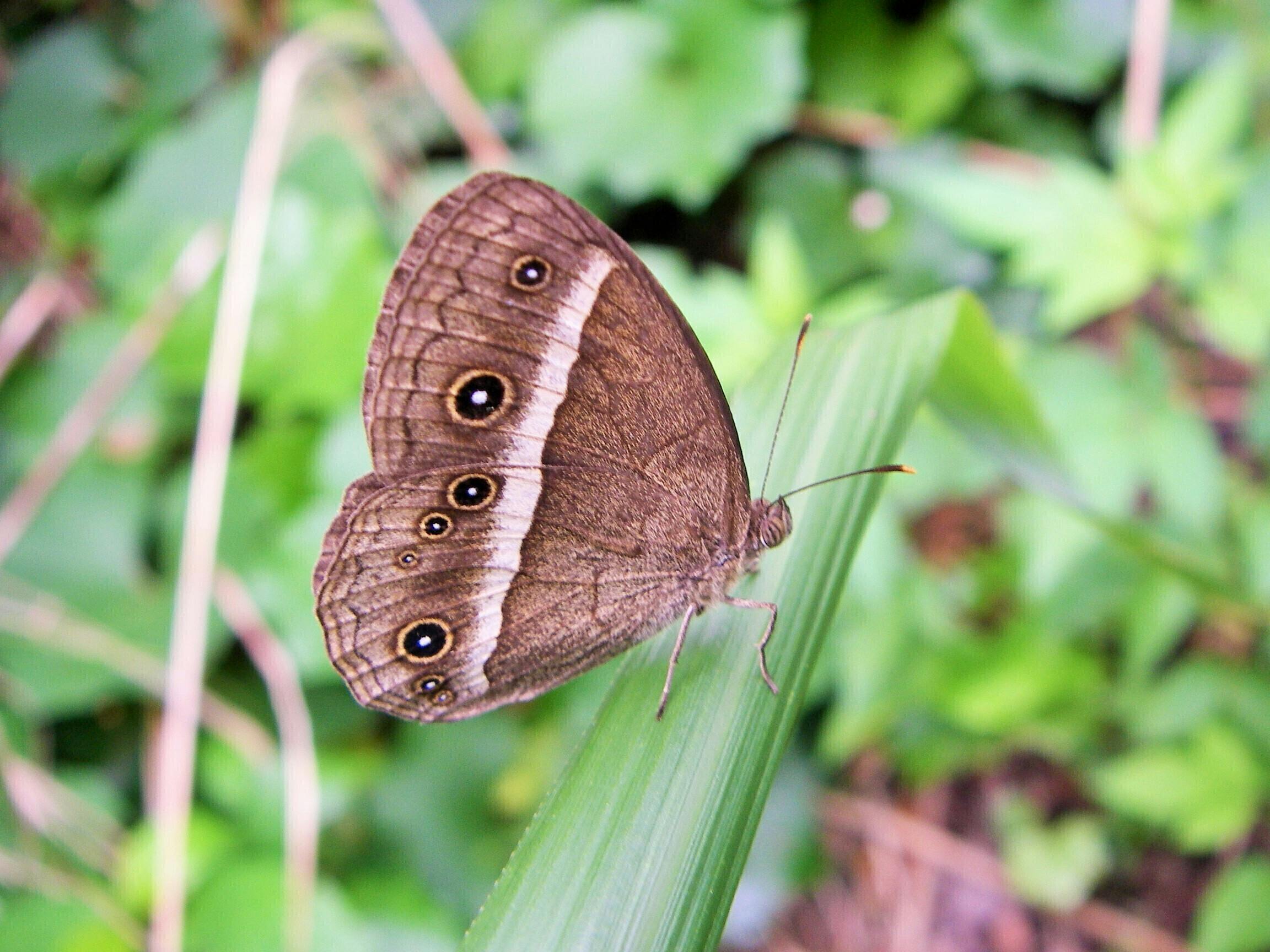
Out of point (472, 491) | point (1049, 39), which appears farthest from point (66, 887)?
point (1049, 39)

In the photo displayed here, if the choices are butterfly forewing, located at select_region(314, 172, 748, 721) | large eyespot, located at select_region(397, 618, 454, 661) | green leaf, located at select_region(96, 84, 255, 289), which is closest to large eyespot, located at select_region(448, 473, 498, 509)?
butterfly forewing, located at select_region(314, 172, 748, 721)

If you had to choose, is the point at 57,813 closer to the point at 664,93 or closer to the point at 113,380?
the point at 113,380

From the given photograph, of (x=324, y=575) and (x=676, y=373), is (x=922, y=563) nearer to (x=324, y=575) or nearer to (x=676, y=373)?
(x=676, y=373)

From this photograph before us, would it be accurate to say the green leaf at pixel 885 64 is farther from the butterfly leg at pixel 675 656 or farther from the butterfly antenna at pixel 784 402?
the butterfly leg at pixel 675 656

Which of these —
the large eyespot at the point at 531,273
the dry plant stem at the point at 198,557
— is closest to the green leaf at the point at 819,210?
the dry plant stem at the point at 198,557

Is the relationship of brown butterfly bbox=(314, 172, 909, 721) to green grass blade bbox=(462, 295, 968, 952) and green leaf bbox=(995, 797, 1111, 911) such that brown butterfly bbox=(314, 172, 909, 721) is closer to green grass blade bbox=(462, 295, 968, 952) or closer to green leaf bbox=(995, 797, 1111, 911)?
green grass blade bbox=(462, 295, 968, 952)

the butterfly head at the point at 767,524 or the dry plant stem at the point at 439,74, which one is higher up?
the dry plant stem at the point at 439,74
